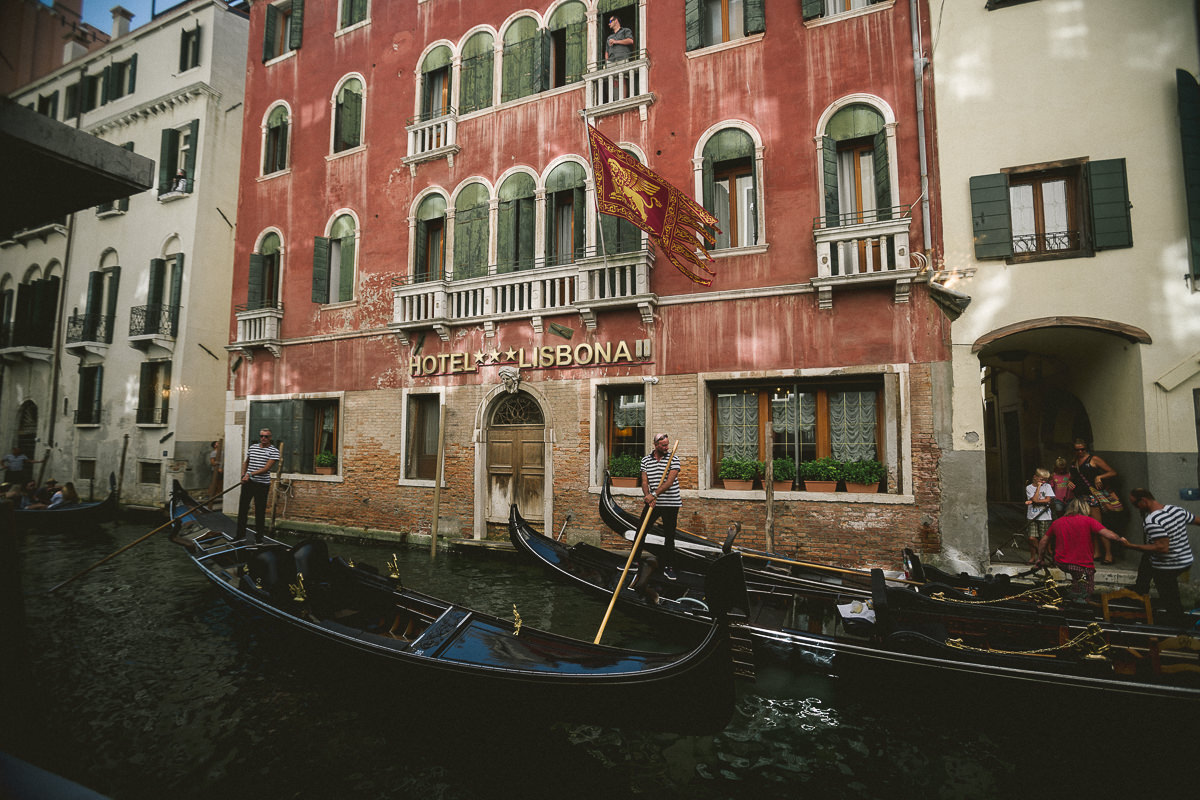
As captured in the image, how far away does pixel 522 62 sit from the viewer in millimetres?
9539

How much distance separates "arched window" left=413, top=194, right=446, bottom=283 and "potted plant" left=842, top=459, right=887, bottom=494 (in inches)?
283

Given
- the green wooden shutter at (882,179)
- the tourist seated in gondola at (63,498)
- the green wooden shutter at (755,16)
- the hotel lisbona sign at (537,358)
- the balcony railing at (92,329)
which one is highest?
the green wooden shutter at (755,16)

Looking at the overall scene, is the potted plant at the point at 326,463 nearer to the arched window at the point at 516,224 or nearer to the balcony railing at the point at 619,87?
the arched window at the point at 516,224

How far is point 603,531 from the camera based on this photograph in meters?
8.26

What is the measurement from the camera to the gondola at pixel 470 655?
3.09 metres

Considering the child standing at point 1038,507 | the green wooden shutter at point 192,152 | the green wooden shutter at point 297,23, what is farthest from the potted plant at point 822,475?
the green wooden shutter at point 192,152

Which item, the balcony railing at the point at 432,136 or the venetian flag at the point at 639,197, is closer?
the venetian flag at the point at 639,197

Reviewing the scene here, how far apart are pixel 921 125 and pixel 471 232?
6599 millimetres

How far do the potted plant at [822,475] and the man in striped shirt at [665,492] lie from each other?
2.17m

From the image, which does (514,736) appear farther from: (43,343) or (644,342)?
(43,343)

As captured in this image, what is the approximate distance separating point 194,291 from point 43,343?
19.8 feet

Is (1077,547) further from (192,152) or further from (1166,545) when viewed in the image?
(192,152)

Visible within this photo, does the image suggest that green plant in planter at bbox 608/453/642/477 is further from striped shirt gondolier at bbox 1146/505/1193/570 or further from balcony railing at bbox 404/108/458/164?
balcony railing at bbox 404/108/458/164

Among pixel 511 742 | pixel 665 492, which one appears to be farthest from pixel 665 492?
pixel 511 742
